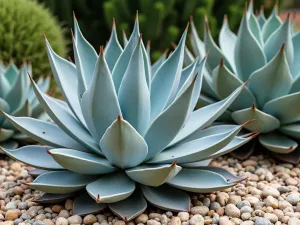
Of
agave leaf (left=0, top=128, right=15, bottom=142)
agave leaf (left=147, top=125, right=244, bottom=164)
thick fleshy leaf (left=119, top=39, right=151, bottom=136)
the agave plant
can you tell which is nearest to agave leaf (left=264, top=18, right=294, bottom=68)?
agave leaf (left=147, top=125, right=244, bottom=164)

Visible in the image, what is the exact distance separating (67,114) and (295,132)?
3.71 feet

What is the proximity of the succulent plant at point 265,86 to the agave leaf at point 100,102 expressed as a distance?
729mm

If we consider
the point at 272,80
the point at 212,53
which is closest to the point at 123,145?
the point at 272,80

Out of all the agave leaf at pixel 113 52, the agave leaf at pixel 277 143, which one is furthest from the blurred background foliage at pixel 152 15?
the agave leaf at pixel 113 52

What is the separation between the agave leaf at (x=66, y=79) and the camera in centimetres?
202

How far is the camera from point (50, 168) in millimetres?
1974

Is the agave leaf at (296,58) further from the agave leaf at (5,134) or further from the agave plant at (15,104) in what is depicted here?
the agave leaf at (5,134)

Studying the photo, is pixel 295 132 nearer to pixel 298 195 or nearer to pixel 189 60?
pixel 298 195

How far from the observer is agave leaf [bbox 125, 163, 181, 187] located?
1672mm

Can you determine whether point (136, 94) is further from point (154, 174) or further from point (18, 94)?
point (18, 94)

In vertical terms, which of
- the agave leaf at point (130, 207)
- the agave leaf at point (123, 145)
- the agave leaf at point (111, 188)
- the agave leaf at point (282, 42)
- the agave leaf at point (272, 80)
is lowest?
the agave leaf at point (130, 207)

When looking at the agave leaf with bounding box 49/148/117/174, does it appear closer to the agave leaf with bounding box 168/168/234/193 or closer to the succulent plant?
the agave leaf with bounding box 168/168/234/193

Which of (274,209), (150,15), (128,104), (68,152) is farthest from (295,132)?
(150,15)

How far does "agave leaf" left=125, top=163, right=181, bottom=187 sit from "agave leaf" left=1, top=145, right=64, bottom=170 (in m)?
0.37
